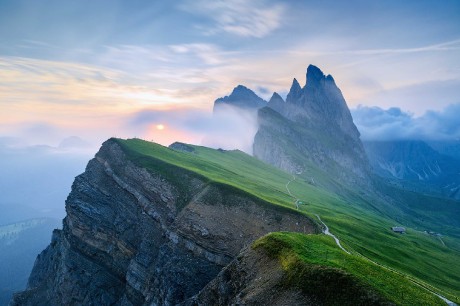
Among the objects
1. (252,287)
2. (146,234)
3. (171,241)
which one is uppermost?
(252,287)

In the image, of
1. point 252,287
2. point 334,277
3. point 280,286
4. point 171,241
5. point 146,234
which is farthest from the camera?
point 146,234

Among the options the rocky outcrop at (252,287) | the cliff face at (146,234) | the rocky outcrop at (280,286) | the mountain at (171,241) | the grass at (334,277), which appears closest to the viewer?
the grass at (334,277)

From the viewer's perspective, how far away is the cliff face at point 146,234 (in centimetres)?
6400

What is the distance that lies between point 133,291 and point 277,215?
36.1 metres

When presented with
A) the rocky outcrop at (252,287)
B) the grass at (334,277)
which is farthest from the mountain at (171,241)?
the grass at (334,277)

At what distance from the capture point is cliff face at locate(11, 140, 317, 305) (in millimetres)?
64000

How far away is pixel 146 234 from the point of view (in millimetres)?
75938

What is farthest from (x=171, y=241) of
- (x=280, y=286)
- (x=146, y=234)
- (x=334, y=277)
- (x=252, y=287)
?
(x=334, y=277)

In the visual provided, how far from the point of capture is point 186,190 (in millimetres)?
79875

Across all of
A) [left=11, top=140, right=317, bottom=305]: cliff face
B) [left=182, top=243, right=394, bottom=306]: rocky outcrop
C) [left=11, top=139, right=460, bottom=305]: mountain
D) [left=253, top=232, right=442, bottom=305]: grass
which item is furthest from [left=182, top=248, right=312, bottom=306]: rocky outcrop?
[left=11, top=140, right=317, bottom=305]: cliff face

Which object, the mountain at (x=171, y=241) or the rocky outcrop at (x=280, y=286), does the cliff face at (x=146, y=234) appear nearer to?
the mountain at (x=171, y=241)

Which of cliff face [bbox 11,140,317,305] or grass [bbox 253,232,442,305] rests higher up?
grass [bbox 253,232,442,305]

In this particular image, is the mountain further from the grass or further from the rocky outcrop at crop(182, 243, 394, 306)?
the grass

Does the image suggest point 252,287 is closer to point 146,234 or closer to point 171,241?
point 171,241
